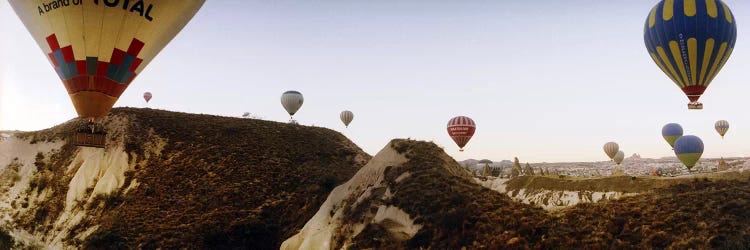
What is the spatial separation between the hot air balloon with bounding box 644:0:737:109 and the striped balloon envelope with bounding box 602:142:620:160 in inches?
2327

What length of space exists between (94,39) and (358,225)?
1548 cm

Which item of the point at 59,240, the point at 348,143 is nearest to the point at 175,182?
the point at 59,240

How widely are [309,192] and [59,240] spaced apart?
52.5 feet

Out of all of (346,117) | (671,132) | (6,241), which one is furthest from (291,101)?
(671,132)

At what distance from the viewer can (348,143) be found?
44.2 m

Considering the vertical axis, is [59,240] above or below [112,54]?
below

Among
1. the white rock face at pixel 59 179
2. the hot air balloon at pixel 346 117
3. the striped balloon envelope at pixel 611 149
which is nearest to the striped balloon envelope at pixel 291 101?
the hot air balloon at pixel 346 117

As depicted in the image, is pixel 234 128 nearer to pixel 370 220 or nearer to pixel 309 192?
pixel 309 192

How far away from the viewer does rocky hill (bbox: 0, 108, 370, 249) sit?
89.1 feet

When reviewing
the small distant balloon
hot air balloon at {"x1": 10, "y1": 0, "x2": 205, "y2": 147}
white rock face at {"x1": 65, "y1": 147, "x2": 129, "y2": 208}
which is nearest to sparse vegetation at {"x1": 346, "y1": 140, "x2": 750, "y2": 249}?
hot air balloon at {"x1": 10, "y1": 0, "x2": 205, "y2": 147}

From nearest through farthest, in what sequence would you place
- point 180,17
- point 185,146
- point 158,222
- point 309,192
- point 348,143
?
point 180,17, point 158,222, point 309,192, point 185,146, point 348,143

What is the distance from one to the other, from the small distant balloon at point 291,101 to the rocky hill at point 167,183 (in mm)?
8705

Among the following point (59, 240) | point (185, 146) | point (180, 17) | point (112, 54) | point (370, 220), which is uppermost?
point (180, 17)

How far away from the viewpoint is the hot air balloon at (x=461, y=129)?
4991cm
